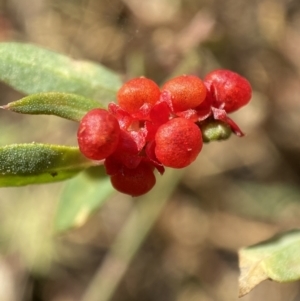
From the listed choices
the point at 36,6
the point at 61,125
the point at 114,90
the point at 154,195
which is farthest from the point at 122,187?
the point at 36,6

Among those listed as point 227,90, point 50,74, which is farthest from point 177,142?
point 50,74

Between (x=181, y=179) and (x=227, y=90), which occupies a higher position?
(x=227, y=90)

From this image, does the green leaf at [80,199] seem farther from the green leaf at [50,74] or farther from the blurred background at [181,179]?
the blurred background at [181,179]

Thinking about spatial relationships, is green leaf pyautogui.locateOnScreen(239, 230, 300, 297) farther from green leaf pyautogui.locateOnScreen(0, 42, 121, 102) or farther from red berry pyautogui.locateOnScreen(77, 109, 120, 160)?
green leaf pyautogui.locateOnScreen(0, 42, 121, 102)

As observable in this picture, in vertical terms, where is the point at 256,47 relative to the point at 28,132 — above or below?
above

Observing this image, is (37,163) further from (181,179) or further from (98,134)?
(181,179)

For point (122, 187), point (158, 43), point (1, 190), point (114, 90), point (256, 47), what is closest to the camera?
point (122, 187)

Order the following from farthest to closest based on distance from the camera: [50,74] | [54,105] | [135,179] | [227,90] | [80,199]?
[80,199], [50,74], [227,90], [54,105], [135,179]

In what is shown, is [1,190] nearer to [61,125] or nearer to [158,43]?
[61,125]
